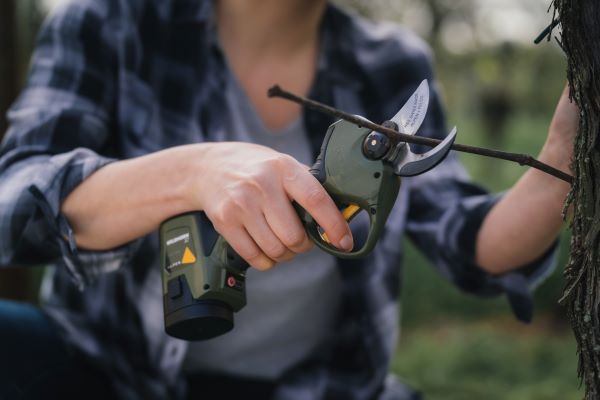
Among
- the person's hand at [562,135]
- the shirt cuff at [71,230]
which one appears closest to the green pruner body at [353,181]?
the person's hand at [562,135]

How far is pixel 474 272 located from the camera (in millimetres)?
1728

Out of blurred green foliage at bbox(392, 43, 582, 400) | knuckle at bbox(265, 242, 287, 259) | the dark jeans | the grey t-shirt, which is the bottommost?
blurred green foliage at bbox(392, 43, 582, 400)

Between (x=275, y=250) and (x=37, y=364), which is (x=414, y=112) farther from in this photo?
(x=37, y=364)

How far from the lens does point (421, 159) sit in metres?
0.97

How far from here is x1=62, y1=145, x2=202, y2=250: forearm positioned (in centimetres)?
120

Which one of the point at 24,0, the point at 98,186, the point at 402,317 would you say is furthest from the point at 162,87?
the point at 402,317

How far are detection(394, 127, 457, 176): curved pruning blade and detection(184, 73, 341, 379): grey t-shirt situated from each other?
2.72ft

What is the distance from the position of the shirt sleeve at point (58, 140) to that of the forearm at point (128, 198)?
27mm

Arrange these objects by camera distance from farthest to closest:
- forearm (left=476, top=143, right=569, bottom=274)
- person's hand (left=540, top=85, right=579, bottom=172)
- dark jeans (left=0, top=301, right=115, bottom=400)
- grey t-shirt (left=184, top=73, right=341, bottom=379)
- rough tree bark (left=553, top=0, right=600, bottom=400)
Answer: grey t-shirt (left=184, top=73, right=341, bottom=379), dark jeans (left=0, top=301, right=115, bottom=400), forearm (left=476, top=143, right=569, bottom=274), person's hand (left=540, top=85, right=579, bottom=172), rough tree bark (left=553, top=0, right=600, bottom=400)

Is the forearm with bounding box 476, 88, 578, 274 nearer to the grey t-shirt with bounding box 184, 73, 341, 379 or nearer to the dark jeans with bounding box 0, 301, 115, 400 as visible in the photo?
the grey t-shirt with bounding box 184, 73, 341, 379

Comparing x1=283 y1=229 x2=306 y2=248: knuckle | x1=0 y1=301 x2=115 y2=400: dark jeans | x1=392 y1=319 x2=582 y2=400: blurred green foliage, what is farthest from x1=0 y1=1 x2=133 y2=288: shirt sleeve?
x1=392 y1=319 x2=582 y2=400: blurred green foliage

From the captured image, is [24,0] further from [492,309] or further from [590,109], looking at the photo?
[590,109]

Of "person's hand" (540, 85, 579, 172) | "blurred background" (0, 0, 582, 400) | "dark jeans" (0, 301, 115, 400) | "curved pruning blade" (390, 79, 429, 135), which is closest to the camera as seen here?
"curved pruning blade" (390, 79, 429, 135)

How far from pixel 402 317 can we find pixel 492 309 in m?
0.64
